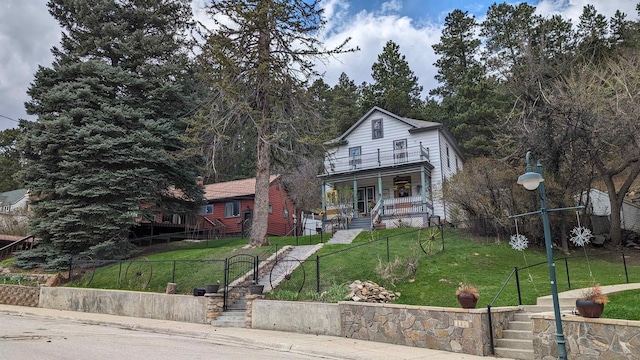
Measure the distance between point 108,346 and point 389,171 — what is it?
20.1m

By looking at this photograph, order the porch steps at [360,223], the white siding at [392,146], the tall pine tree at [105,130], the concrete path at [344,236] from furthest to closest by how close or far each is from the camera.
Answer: the white siding at [392,146] → the porch steps at [360,223] → the concrete path at [344,236] → the tall pine tree at [105,130]

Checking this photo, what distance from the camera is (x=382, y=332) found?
9766mm

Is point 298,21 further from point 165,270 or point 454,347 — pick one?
point 454,347

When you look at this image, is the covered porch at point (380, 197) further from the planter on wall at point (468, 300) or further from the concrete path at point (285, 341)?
the planter on wall at point (468, 300)

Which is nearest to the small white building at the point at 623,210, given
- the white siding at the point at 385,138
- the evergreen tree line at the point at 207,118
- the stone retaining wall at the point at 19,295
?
the evergreen tree line at the point at 207,118

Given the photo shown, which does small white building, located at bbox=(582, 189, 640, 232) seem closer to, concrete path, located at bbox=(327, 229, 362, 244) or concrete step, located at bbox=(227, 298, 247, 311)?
concrete path, located at bbox=(327, 229, 362, 244)

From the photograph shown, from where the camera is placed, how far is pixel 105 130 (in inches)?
767

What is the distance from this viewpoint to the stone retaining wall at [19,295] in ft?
56.1

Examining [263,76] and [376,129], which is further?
[376,129]

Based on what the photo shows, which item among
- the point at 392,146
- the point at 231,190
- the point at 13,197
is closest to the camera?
the point at 392,146

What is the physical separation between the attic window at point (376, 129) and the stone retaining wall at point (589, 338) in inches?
866

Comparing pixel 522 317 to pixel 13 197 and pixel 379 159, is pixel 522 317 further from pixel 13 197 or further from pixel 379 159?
pixel 13 197

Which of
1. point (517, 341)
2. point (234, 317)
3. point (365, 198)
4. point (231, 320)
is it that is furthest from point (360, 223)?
point (517, 341)

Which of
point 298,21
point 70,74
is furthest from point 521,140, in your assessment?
point 70,74
